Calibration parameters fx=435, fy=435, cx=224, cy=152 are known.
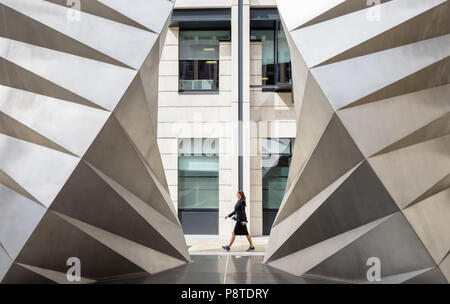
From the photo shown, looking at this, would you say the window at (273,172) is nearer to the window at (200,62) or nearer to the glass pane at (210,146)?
the glass pane at (210,146)

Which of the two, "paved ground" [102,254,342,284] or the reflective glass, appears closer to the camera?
"paved ground" [102,254,342,284]

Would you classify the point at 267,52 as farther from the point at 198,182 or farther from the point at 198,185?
the point at 198,185

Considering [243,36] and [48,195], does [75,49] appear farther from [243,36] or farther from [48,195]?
[243,36]

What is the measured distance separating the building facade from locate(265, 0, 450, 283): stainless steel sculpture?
40.3ft

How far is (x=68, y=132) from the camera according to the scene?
7.50 meters

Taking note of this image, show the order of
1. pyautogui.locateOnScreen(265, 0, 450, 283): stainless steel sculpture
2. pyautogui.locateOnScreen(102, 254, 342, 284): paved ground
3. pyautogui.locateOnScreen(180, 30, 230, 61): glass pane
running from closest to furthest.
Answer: pyautogui.locateOnScreen(265, 0, 450, 283): stainless steel sculpture → pyautogui.locateOnScreen(102, 254, 342, 284): paved ground → pyautogui.locateOnScreen(180, 30, 230, 61): glass pane

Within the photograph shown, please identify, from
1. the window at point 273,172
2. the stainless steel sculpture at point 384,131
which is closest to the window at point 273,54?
the window at point 273,172

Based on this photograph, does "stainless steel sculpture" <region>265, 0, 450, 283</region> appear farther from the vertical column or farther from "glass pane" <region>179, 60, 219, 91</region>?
"glass pane" <region>179, 60, 219, 91</region>

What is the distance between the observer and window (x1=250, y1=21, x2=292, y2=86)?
20.9 m

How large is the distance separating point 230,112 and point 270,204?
4.77m

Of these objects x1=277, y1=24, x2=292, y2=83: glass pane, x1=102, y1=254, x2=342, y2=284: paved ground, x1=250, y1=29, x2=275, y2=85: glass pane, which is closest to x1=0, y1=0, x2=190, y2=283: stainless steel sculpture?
x1=102, y1=254, x2=342, y2=284: paved ground

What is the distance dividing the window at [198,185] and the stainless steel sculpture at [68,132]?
40.1 ft

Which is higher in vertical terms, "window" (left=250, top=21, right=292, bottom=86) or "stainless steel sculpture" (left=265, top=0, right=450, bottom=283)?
"window" (left=250, top=21, right=292, bottom=86)

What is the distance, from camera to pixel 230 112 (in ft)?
67.7
